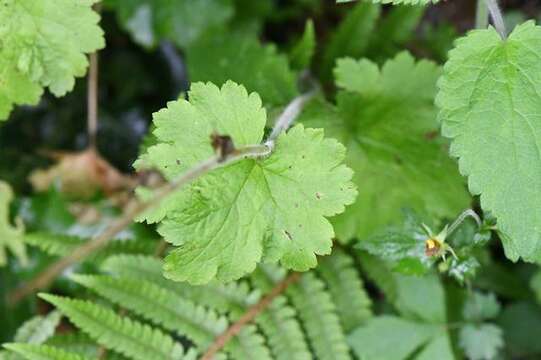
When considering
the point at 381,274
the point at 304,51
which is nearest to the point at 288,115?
the point at 304,51

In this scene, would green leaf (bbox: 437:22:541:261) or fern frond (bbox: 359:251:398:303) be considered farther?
fern frond (bbox: 359:251:398:303)

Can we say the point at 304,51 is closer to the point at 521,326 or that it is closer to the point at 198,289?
the point at 198,289

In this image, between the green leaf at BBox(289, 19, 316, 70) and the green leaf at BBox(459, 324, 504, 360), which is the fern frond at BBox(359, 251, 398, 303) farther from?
the green leaf at BBox(289, 19, 316, 70)

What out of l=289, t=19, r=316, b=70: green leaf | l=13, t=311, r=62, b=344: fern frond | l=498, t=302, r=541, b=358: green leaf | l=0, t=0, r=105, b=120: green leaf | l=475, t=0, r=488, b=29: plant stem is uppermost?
l=0, t=0, r=105, b=120: green leaf

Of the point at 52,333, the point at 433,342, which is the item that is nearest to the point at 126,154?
the point at 52,333

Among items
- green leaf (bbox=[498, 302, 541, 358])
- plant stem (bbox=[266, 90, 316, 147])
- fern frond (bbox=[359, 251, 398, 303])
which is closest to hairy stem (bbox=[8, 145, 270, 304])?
plant stem (bbox=[266, 90, 316, 147])

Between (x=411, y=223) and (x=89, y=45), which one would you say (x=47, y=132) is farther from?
(x=411, y=223)
